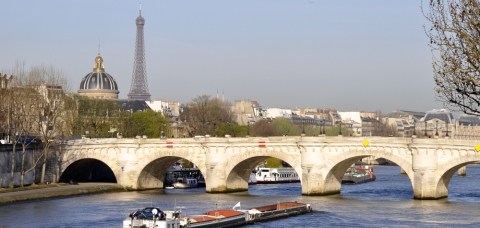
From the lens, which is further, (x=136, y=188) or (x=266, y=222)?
(x=136, y=188)

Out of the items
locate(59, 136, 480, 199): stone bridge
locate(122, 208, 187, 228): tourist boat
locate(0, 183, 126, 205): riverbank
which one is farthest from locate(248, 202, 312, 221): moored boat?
locate(0, 183, 126, 205): riverbank

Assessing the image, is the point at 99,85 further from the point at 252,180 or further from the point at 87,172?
the point at 87,172

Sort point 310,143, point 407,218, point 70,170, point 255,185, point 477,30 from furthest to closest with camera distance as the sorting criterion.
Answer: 1. point 255,185
2. point 70,170
3. point 310,143
4. point 407,218
5. point 477,30

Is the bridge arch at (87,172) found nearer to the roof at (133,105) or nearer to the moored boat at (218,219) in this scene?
the moored boat at (218,219)

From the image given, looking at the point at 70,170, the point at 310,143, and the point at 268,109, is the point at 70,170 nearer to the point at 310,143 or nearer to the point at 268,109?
the point at 310,143

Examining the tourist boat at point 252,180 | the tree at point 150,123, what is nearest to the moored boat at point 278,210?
the tourist boat at point 252,180

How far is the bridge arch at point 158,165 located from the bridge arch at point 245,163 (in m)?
2.27

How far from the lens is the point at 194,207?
58219mm

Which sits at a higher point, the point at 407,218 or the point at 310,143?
the point at 310,143

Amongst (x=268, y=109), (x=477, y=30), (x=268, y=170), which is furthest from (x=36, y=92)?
(x=268, y=109)

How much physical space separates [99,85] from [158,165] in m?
98.8

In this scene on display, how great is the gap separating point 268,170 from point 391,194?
2167 centimetres

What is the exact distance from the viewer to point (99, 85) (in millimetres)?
171375

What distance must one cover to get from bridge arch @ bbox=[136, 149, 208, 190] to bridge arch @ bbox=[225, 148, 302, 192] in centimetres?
227
